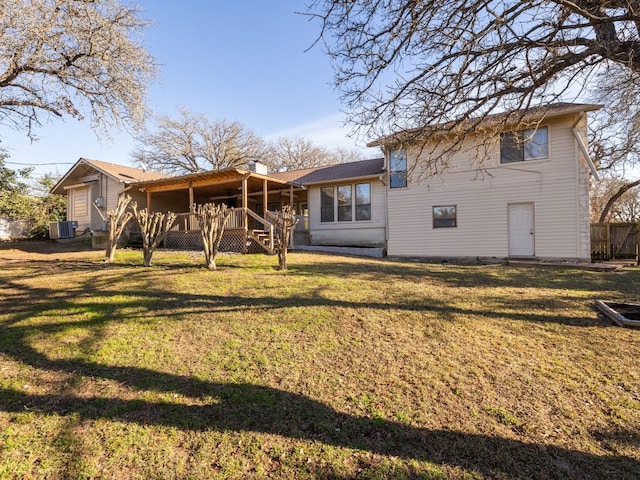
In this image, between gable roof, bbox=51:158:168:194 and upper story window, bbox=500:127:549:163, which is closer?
upper story window, bbox=500:127:549:163

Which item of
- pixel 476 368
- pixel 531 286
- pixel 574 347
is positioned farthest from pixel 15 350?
pixel 531 286

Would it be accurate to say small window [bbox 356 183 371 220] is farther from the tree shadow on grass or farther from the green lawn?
the tree shadow on grass

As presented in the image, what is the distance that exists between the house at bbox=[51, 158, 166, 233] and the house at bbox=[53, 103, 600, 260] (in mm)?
87

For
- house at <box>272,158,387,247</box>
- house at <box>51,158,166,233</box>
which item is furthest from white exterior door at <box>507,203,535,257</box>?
house at <box>51,158,166,233</box>

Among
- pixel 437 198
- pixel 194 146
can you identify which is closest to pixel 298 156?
pixel 194 146

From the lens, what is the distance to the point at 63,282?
7035mm

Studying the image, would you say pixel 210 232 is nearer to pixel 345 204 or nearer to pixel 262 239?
pixel 262 239

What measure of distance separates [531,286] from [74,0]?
1176 cm

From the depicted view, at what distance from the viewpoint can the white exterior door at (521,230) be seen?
37.6ft

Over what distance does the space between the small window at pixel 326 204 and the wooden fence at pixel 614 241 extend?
1074 cm

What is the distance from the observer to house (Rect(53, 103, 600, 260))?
1072 centimetres

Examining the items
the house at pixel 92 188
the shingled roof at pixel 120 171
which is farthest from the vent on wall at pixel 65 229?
the shingled roof at pixel 120 171

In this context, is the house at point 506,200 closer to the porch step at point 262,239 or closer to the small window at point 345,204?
the small window at point 345,204

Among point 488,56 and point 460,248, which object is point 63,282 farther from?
point 460,248
